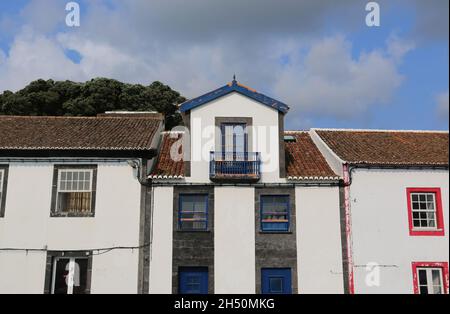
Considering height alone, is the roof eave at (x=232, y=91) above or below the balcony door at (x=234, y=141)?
above

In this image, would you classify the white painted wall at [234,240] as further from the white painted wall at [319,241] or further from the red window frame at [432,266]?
the red window frame at [432,266]

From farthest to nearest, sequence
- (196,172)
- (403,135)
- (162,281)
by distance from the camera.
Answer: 1. (403,135)
2. (196,172)
3. (162,281)

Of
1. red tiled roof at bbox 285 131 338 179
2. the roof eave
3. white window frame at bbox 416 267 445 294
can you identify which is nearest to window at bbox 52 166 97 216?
the roof eave

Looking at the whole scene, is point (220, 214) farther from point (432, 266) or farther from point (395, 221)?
point (432, 266)

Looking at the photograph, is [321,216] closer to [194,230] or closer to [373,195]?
[373,195]

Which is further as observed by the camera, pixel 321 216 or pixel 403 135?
pixel 403 135

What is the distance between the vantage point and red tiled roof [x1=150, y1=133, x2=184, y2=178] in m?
19.0

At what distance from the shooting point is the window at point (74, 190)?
60.9 ft

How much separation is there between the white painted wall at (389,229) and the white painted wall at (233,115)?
3.45 m

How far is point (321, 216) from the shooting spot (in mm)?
18703

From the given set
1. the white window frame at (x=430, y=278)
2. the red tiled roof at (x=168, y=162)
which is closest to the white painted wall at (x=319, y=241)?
the white window frame at (x=430, y=278)
